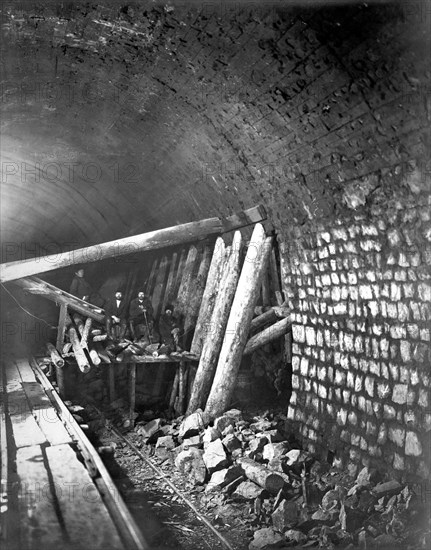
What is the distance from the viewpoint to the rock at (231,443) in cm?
552

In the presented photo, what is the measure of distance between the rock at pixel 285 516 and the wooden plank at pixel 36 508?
6.44 ft

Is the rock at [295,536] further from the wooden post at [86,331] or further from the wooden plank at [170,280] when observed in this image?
the wooden plank at [170,280]

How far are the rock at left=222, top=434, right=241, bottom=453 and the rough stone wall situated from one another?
73cm

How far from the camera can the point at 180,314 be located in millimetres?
8172

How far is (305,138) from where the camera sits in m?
4.29

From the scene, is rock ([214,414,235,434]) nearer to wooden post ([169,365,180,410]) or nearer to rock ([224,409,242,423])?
rock ([224,409,242,423])

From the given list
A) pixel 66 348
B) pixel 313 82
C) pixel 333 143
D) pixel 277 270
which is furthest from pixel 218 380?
pixel 313 82

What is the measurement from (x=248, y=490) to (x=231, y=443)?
0.88 meters

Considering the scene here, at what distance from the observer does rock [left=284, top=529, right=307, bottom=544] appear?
12.6ft

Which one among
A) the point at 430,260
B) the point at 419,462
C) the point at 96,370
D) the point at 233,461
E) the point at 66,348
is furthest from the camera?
the point at 96,370

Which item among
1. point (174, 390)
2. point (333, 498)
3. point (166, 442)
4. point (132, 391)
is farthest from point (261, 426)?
point (132, 391)

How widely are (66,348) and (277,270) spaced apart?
3.70 m

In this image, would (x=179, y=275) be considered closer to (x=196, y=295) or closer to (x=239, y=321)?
(x=196, y=295)

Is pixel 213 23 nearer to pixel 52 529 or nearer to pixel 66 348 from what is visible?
pixel 52 529
